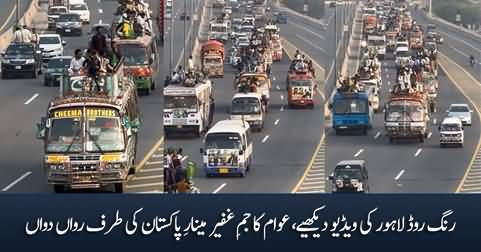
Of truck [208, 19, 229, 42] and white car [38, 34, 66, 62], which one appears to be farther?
white car [38, 34, 66, 62]

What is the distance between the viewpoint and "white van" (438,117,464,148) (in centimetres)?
3906

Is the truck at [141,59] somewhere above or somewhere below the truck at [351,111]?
above

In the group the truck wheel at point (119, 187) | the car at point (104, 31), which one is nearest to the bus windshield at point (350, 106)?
the truck wheel at point (119, 187)

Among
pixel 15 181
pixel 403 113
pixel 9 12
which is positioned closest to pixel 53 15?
pixel 9 12

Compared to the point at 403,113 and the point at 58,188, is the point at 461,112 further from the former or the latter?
the point at 58,188

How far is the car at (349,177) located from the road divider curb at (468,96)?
126 cm

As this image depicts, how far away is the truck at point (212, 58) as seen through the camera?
1565 inches

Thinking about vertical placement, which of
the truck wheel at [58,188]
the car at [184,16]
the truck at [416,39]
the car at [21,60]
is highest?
the car at [184,16]

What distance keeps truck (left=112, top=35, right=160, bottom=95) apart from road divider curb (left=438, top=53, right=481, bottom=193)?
4.00 m

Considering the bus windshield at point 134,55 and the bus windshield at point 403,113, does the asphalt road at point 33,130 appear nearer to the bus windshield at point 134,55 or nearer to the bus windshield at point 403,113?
the bus windshield at point 134,55

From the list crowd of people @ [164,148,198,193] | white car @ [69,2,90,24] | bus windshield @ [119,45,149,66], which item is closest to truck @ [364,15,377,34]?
bus windshield @ [119,45,149,66]

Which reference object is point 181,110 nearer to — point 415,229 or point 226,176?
point 226,176

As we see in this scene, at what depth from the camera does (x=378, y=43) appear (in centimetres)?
4025

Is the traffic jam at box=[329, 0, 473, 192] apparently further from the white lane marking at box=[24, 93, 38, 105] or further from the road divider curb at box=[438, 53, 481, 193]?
the white lane marking at box=[24, 93, 38, 105]
